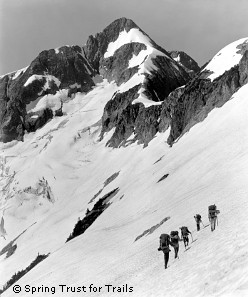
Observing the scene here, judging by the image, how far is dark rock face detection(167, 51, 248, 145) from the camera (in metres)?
98.1

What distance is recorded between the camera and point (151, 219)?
156ft

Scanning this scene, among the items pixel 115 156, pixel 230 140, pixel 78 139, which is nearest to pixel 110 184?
pixel 115 156

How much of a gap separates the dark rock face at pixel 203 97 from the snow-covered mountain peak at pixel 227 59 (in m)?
3.56

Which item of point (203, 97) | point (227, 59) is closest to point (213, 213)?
point (203, 97)

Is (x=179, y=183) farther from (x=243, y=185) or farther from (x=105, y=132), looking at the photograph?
(x=105, y=132)

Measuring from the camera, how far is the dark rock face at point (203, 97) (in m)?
98.1

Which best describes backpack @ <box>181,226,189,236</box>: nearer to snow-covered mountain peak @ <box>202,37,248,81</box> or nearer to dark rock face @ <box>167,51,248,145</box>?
dark rock face @ <box>167,51,248,145</box>

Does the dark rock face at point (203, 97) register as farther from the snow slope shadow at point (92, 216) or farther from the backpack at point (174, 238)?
the backpack at point (174, 238)

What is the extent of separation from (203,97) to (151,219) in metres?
69.9

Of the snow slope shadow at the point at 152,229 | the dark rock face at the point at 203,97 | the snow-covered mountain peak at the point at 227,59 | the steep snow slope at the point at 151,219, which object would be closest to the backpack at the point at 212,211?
the steep snow slope at the point at 151,219

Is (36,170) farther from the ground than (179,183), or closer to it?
farther from the ground

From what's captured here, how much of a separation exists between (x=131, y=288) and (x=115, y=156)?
118912 millimetres

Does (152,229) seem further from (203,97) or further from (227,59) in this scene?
(227,59)

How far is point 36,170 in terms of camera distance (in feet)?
581
